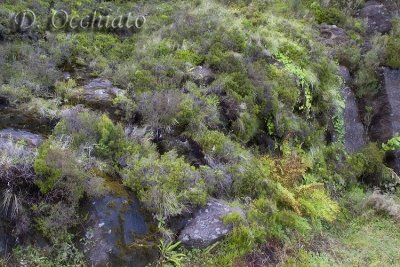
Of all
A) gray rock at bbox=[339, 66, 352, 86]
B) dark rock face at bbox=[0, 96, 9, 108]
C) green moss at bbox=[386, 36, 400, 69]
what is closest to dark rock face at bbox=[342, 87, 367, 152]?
gray rock at bbox=[339, 66, 352, 86]

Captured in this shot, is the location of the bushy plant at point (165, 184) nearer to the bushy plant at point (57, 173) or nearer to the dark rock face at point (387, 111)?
the bushy plant at point (57, 173)

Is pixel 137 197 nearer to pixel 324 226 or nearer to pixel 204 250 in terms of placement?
pixel 204 250

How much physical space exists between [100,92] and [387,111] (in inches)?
293

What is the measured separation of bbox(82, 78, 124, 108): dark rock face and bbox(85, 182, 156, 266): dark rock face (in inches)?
86.0

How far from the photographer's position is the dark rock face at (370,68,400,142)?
36.7 feet

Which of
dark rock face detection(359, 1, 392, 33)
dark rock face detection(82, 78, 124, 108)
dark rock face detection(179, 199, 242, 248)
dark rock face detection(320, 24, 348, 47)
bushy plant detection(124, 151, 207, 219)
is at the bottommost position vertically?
dark rock face detection(179, 199, 242, 248)

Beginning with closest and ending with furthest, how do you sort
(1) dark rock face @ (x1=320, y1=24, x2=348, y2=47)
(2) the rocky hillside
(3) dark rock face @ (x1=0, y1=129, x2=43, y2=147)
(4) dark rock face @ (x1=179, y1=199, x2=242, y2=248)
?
(2) the rocky hillside < (4) dark rock face @ (x1=179, y1=199, x2=242, y2=248) < (3) dark rock face @ (x1=0, y1=129, x2=43, y2=147) < (1) dark rock face @ (x1=320, y1=24, x2=348, y2=47)

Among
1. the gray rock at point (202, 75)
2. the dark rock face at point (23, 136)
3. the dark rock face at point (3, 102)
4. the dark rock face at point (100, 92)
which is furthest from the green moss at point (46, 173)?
the gray rock at point (202, 75)

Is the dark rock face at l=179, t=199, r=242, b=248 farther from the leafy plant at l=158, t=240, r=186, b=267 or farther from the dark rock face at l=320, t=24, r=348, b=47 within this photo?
the dark rock face at l=320, t=24, r=348, b=47

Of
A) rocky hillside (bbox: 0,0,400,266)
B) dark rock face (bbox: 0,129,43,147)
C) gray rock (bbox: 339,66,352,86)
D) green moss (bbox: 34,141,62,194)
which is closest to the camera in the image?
green moss (bbox: 34,141,62,194)

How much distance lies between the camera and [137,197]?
611cm

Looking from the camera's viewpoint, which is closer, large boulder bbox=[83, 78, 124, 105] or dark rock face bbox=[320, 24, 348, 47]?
large boulder bbox=[83, 78, 124, 105]

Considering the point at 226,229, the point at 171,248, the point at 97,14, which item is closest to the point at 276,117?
the point at 226,229

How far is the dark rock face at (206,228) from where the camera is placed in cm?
595
